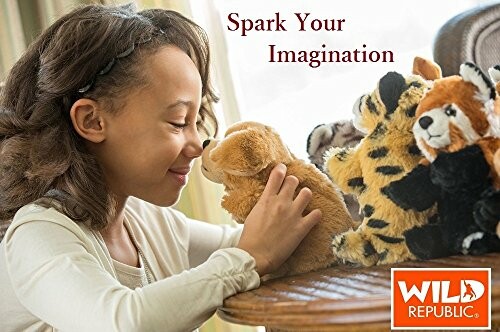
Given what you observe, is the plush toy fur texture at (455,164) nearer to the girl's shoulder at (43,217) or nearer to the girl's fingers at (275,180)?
the girl's fingers at (275,180)

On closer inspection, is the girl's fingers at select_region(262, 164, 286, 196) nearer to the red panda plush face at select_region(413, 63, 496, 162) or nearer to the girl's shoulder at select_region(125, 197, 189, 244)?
the red panda plush face at select_region(413, 63, 496, 162)

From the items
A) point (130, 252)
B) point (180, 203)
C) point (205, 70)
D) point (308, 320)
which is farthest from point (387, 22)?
point (308, 320)

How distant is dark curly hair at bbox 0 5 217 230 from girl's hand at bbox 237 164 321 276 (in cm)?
20

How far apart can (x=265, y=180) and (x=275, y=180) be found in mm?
15

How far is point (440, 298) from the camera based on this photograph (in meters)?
0.62

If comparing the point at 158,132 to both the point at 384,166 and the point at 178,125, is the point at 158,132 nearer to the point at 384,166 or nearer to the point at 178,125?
the point at 178,125

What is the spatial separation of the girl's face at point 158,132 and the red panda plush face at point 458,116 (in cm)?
31

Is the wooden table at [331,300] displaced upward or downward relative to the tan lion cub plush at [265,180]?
downward

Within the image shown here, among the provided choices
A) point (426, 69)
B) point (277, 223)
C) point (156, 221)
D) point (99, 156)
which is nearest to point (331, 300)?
point (277, 223)

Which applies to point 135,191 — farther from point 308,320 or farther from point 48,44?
point 308,320

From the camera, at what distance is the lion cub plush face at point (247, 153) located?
0.79m

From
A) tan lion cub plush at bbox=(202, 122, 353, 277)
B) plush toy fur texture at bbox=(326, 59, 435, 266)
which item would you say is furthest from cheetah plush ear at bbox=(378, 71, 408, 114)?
tan lion cub plush at bbox=(202, 122, 353, 277)

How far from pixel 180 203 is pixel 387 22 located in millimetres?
634

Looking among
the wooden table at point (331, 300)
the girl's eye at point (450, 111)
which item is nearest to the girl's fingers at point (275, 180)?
the wooden table at point (331, 300)
